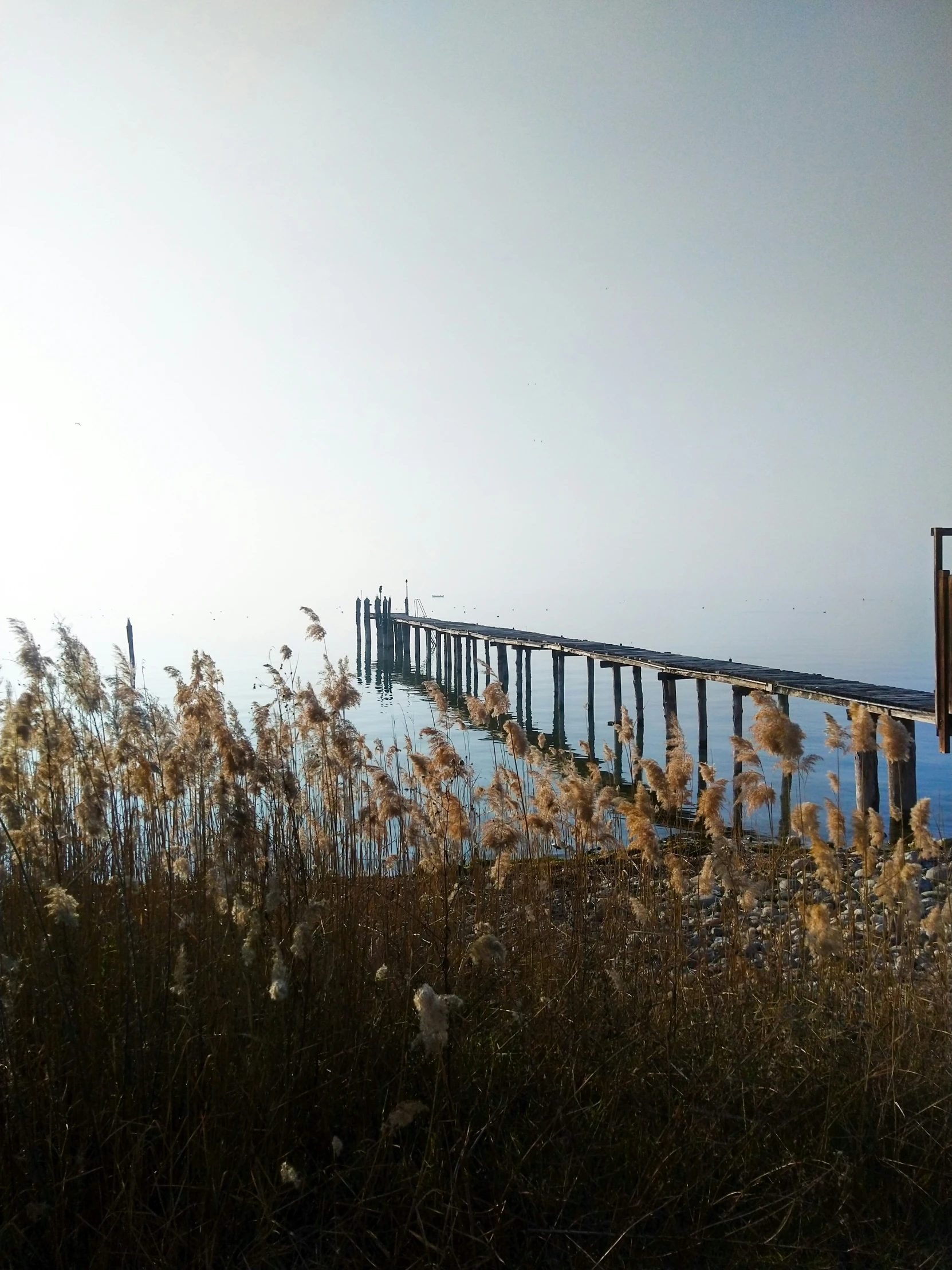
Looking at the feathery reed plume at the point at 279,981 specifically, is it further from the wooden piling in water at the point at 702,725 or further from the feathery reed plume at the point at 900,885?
the wooden piling in water at the point at 702,725

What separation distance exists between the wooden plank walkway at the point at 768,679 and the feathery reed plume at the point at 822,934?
8.27 feet

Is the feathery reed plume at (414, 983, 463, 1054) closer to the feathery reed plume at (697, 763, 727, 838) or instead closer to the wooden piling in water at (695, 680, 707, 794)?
the feathery reed plume at (697, 763, 727, 838)

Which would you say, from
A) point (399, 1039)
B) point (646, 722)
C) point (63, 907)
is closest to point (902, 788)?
point (399, 1039)

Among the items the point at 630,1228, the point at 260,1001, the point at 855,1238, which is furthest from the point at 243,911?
the point at 855,1238

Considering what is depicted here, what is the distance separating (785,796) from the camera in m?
7.43

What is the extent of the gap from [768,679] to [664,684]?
3.57m

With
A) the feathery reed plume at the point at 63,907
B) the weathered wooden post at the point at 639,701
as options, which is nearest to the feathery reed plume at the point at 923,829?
the feathery reed plume at the point at 63,907

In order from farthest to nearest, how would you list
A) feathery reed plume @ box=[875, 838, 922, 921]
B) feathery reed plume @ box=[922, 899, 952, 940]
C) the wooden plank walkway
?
the wooden plank walkway → feathery reed plume @ box=[875, 838, 922, 921] → feathery reed plume @ box=[922, 899, 952, 940]

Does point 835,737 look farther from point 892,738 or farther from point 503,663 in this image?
point 503,663

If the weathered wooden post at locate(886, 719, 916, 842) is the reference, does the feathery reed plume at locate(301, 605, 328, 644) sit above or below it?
above

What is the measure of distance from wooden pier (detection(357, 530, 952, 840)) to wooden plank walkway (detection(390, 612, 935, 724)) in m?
0.02

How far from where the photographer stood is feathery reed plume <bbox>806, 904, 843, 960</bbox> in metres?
3.59

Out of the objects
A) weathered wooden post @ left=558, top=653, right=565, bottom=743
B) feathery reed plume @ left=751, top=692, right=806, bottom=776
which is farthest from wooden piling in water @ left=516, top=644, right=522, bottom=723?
feathery reed plume @ left=751, top=692, right=806, bottom=776

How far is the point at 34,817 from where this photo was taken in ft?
12.1
